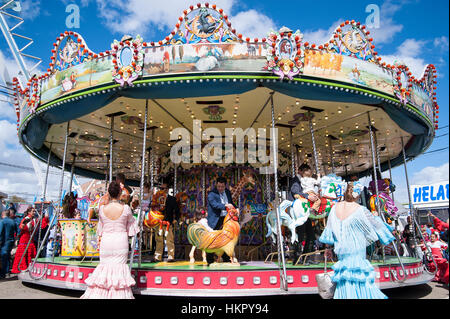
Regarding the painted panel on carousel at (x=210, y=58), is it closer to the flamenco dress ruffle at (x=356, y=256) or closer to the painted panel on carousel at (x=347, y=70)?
the painted panel on carousel at (x=347, y=70)

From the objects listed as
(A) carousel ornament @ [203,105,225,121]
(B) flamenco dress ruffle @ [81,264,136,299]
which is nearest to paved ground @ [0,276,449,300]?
(B) flamenco dress ruffle @ [81,264,136,299]

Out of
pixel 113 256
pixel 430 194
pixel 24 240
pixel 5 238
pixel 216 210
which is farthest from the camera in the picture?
pixel 430 194

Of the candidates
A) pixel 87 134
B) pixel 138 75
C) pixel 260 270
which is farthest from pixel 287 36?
pixel 87 134

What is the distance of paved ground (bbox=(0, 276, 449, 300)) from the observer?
6.78 m

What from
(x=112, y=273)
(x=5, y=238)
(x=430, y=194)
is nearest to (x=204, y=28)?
(x=112, y=273)

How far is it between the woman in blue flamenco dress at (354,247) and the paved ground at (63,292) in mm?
3493

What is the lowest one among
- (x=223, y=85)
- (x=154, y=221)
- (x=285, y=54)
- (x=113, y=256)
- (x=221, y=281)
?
(x=221, y=281)

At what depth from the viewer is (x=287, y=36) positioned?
643cm

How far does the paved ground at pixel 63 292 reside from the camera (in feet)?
22.2

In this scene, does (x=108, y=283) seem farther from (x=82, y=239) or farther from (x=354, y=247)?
(x=82, y=239)

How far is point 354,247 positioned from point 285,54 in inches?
152

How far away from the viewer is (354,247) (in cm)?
409

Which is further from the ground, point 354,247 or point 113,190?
point 113,190
